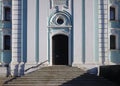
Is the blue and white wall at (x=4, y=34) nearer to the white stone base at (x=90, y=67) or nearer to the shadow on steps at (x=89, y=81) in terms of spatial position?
the white stone base at (x=90, y=67)

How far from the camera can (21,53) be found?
3048 centimetres

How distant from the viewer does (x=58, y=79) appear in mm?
27344

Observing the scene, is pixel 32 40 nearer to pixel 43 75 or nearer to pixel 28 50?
pixel 28 50

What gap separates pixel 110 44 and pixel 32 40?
5855 millimetres

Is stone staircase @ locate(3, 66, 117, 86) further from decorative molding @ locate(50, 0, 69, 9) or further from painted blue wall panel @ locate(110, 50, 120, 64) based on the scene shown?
decorative molding @ locate(50, 0, 69, 9)

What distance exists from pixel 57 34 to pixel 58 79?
4.65 meters

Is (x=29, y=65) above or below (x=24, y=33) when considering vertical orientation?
below

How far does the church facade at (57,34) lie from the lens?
99.1ft

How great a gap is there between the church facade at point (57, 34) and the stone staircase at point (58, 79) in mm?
1449

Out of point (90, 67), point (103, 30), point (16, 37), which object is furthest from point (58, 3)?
point (90, 67)

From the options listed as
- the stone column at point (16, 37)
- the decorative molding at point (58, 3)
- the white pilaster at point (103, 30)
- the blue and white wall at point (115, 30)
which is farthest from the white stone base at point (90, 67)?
the decorative molding at point (58, 3)

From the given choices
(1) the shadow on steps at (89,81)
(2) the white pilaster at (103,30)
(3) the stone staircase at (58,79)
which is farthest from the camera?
(2) the white pilaster at (103,30)

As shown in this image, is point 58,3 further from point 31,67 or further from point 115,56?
point 115,56

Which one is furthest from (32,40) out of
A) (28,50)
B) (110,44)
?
(110,44)
